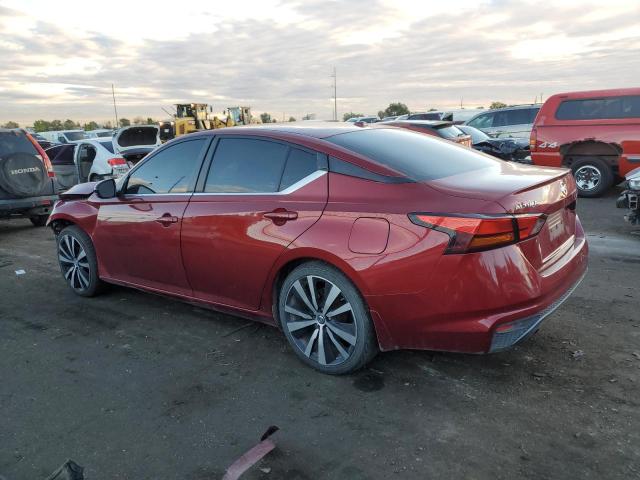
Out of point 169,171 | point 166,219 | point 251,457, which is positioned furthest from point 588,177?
point 251,457

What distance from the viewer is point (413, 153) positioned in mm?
3686

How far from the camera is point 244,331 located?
4.34m

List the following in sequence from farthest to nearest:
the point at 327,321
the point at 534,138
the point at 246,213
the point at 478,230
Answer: the point at 534,138, the point at 246,213, the point at 327,321, the point at 478,230

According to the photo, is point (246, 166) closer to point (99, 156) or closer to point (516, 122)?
point (99, 156)

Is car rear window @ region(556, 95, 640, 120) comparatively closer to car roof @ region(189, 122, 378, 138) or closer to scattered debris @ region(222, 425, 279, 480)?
car roof @ region(189, 122, 378, 138)

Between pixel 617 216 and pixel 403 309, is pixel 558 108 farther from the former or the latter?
pixel 403 309

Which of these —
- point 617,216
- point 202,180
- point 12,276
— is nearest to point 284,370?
point 202,180

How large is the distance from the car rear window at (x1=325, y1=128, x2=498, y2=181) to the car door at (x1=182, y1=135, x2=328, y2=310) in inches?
13.2

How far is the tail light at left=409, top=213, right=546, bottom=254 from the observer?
287cm

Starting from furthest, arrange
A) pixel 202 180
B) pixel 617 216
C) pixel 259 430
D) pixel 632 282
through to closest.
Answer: pixel 617 216 → pixel 632 282 → pixel 202 180 → pixel 259 430

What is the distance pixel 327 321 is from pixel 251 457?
1.03m

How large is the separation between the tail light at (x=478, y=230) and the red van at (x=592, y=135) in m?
8.44

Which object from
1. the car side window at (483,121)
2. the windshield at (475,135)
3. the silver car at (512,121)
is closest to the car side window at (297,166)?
the windshield at (475,135)

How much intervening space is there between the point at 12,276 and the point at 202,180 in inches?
141
